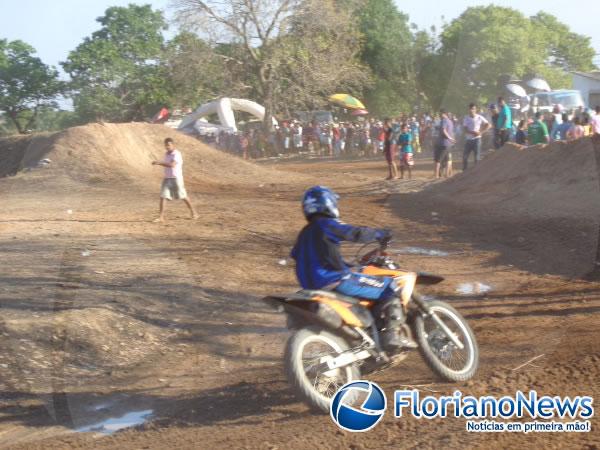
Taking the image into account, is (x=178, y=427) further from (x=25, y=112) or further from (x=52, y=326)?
(x=25, y=112)

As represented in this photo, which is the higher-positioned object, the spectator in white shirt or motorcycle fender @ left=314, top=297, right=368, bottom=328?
the spectator in white shirt

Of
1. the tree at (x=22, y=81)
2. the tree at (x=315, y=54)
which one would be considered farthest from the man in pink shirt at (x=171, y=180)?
the tree at (x=22, y=81)

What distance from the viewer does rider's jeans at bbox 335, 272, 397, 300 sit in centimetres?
593

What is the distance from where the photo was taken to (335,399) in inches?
220

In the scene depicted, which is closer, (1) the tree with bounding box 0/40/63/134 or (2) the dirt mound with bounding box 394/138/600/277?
(2) the dirt mound with bounding box 394/138/600/277

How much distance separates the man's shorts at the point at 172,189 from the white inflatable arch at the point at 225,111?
23.8m

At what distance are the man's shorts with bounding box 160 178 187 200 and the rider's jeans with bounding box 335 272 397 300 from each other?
9.38 meters

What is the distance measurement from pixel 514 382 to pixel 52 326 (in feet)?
13.6

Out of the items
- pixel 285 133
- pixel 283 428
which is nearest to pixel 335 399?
pixel 283 428

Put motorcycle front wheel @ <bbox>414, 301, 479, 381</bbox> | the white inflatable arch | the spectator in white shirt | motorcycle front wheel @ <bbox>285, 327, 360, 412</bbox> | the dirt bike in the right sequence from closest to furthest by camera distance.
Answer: motorcycle front wheel @ <bbox>285, 327, 360, 412</bbox>, the dirt bike, motorcycle front wheel @ <bbox>414, 301, 479, 381</bbox>, the spectator in white shirt, the white inflatable arch

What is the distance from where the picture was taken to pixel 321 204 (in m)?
5.95

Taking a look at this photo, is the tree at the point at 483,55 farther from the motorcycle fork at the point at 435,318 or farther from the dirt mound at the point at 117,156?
the motorcycle fork at the point at 435,318

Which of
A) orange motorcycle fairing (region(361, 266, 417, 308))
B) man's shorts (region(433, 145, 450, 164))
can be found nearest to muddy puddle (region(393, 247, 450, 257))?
orange motorcycle fairing (region(361, 266, 417, 308))

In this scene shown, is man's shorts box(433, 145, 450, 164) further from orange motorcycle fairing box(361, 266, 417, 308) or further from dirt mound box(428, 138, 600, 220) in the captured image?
orange motorcycle fairing box(361, 266, 417, 308)
